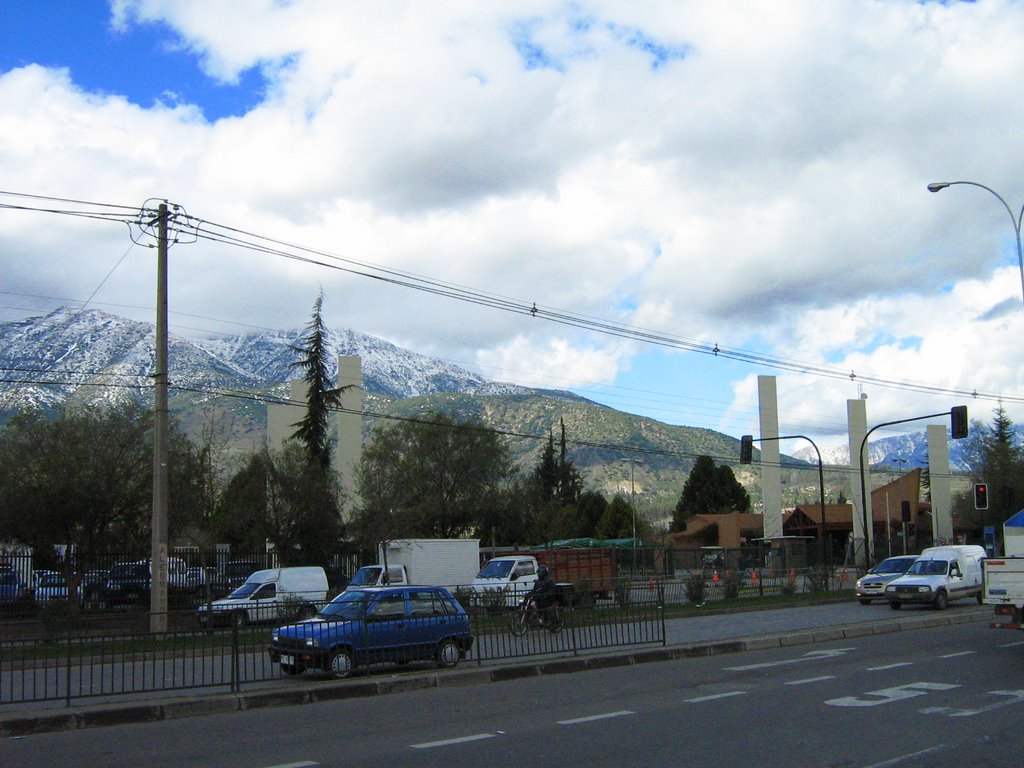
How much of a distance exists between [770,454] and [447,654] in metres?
56.1

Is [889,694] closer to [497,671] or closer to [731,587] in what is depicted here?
[497,671]

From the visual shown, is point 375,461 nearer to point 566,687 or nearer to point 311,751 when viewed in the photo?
point 566,687

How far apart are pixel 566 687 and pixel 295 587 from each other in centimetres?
1838

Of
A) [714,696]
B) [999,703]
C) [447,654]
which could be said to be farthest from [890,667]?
[447,654]

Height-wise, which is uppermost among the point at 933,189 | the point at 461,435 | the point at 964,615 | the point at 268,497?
the point at 933,189

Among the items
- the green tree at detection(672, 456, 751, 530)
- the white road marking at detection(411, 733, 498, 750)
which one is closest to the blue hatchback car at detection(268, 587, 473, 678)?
the white road marking at detection(411, 733, 498, 750)

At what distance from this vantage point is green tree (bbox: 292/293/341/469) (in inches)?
2080

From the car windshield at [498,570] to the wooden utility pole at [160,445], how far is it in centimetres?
1310

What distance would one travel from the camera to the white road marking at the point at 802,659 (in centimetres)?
1702

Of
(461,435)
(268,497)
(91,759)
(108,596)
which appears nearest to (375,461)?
(461,435)

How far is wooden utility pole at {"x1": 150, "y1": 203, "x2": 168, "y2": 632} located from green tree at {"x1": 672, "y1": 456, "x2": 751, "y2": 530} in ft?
273

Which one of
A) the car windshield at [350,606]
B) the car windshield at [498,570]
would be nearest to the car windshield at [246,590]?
the car windshield at [498,570]

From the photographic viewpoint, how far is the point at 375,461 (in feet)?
185

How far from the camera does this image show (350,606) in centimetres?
1708
